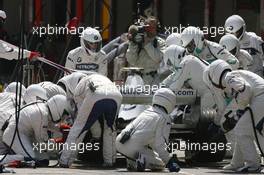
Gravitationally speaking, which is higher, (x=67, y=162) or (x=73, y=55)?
(x=73, y=55)

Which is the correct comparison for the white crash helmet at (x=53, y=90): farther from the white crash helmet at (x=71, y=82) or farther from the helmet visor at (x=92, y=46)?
the helmet visor at (x=92, y=46)

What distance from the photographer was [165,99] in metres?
16.3

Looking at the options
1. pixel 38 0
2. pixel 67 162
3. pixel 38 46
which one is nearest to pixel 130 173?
pixel 67 162

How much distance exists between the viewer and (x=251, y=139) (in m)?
16.2

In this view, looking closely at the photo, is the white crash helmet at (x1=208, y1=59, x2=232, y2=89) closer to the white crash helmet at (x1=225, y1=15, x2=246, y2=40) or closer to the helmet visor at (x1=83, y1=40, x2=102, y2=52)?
the helmet visor at (x1=83, y1=40, x2=102, y2=52)

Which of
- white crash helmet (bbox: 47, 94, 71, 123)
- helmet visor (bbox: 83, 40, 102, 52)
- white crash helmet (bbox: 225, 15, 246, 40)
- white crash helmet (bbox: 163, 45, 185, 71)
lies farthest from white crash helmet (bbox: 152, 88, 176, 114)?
white crash helmet (bbox: 225, 15, 246, 40)

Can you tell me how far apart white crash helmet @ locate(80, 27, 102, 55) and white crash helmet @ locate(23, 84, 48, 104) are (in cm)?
158

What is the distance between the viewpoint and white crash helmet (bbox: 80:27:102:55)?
18703 millimetres

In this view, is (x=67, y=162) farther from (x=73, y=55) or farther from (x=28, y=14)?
(x=28, y=14)

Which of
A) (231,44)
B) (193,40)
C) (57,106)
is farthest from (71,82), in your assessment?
(231,44)

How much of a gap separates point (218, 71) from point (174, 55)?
6.04 feet

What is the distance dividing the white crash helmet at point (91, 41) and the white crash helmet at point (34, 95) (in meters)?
1.58

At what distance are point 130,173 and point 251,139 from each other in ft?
6.27

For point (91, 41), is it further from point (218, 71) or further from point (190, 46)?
point (218, 71)
